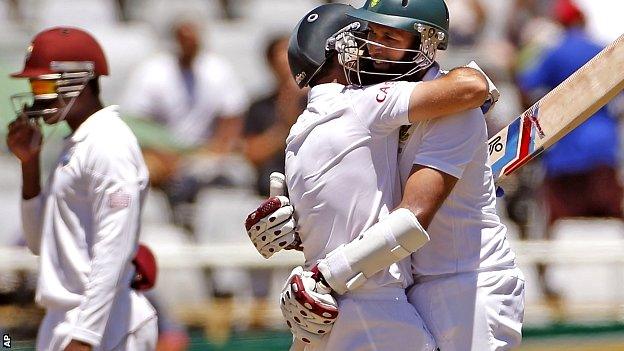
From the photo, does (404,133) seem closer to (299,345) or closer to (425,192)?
(425,192)

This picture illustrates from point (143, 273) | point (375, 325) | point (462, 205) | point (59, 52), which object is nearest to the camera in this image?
point (375, 325)

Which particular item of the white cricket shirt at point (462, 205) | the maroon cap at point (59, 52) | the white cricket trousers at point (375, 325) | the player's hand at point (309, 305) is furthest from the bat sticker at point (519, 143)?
the maroon cap at point (59, 52)

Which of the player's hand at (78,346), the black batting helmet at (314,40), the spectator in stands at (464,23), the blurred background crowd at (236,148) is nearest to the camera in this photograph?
the black batting helmet at (314,40)

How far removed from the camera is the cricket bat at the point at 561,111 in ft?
13.0

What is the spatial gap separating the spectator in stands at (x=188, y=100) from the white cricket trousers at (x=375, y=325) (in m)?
5.31

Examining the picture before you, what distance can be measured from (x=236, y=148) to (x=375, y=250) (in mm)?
5505

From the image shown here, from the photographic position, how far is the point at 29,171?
4.99 metres

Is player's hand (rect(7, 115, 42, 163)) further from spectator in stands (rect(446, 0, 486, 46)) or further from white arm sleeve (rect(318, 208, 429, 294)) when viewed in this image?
spectator in stands (rect(446, 0, 486, 46))

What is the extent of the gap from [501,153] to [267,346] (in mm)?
3429

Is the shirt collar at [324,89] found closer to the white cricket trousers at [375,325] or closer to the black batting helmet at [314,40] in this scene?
the black batting helmet at [314,40]

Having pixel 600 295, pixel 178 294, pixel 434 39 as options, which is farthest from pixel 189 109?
pixel 434 39

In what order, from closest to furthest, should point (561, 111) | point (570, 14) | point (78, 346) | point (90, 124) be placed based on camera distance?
1. point (561, 111)
2. point (78, 346)
3. point (90, 124)
4. point (570, 14)

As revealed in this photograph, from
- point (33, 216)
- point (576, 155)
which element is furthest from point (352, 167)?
point (576, 155)

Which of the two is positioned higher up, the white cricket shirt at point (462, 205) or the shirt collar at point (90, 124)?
the white cricket shirt at point (462, 205)
